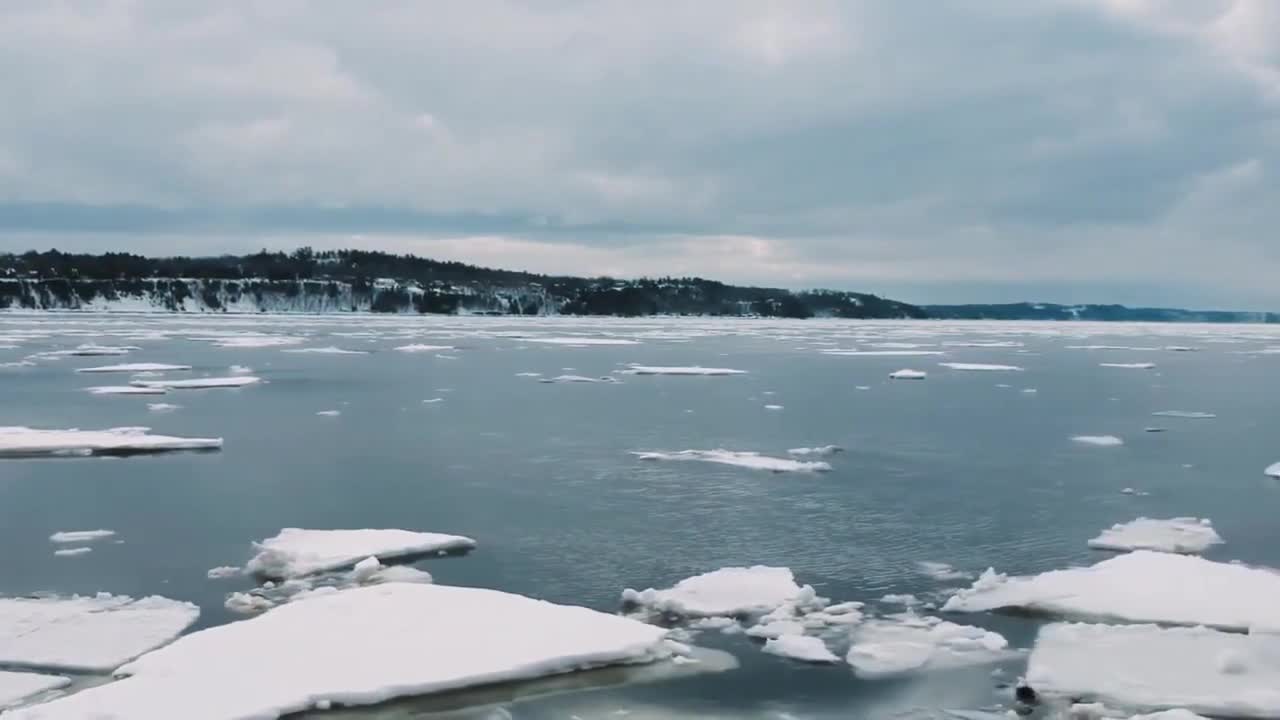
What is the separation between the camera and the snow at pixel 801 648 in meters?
4.75

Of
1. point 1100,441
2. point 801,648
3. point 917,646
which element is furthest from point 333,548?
point 1100,441

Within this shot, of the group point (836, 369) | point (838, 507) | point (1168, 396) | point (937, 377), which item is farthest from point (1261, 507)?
point (836, 369)

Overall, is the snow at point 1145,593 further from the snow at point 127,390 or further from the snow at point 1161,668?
the snow at point 127,390

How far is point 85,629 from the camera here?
495cm

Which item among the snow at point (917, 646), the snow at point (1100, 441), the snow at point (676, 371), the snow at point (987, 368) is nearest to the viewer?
the snow at point (917, 646)

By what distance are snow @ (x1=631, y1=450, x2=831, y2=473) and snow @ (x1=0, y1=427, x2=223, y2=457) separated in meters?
4.79

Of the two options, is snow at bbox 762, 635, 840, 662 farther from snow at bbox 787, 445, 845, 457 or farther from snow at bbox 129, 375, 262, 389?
snow at bbox 129, 375, 262, 389

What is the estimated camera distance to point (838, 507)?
26.1 feet

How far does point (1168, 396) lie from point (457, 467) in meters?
13.4

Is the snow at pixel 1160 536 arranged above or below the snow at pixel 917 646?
above

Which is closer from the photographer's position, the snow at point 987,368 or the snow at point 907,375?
the snow at point 907,375

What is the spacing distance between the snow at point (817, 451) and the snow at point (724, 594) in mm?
4805

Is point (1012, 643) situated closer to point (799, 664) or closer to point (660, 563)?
point (799, 664)

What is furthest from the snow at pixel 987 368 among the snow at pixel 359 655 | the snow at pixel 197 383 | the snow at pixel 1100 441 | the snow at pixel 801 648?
the snow at pixel 359 655
